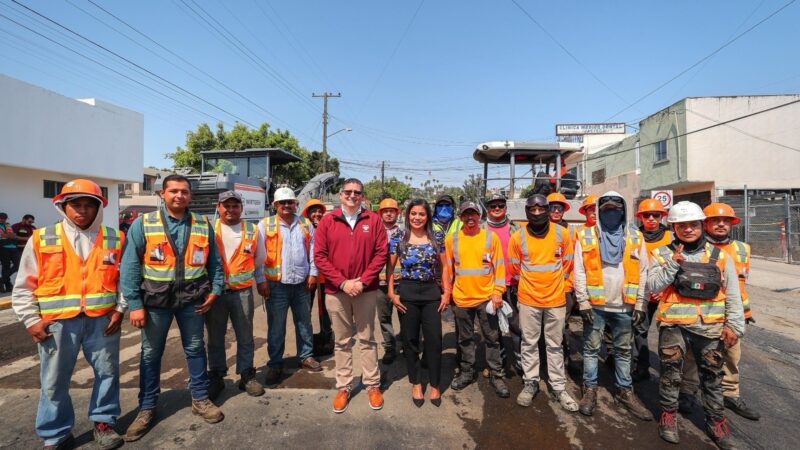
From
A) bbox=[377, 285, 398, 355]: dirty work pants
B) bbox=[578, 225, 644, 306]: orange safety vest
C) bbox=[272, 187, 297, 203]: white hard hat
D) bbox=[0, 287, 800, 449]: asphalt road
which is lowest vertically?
bbox=[0, 287, 800, 449]: asphalt road

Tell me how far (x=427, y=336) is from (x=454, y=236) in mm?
960

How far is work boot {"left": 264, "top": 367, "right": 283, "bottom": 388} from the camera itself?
3.70 m

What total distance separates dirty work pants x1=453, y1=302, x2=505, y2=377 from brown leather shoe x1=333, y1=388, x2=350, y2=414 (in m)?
1.15

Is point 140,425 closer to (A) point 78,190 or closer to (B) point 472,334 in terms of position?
(A) point 78,190

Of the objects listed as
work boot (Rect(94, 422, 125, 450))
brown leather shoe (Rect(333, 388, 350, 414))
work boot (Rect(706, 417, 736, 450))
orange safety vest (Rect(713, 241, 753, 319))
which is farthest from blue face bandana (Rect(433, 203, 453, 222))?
work boot (Rect(94, 422, 125, 450))

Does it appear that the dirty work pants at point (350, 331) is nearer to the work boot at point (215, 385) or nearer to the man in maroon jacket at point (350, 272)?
the man in maroon jacket at point (350, 272)

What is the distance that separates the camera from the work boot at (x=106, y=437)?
273cm

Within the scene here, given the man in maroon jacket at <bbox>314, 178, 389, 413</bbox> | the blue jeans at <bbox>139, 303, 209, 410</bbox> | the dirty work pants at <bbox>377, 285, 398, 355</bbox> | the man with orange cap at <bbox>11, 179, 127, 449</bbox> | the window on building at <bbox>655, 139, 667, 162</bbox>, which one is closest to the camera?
the man with orange cap at <bbox>11, 179, 127, 449</bbox>

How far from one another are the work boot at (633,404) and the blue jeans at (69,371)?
409cm

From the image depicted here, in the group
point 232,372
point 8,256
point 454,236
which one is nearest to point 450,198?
point 454,236

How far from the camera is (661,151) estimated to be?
19.2 meters

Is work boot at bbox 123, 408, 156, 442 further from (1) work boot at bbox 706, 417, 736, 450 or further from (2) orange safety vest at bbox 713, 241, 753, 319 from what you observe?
(2) orange safety vest at bbox 713, 241, 753, 319

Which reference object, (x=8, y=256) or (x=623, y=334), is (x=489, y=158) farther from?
(x=8, y=256)

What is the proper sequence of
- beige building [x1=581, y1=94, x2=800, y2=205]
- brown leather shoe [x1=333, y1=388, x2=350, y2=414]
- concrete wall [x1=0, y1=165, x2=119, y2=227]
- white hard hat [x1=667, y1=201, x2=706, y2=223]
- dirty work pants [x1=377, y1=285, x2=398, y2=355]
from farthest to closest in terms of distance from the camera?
beige building [x1=581, y1=94, x2=800, y2=205] < concrete wall [x1=0, y1=165, x2=119, y2=227] < dirty work pants [x1=377, y1=285, x2=398, y2=355] < brown leather shoe [x1=333, y1=388, x2=350, y2=414] < white hard hat [x1=667, y1=201, x2=706, y2=223]
